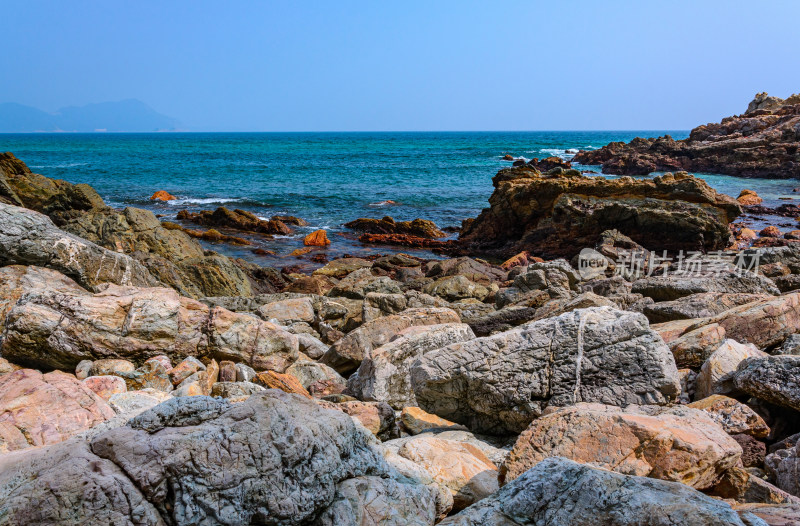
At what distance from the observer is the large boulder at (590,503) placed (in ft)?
8.20

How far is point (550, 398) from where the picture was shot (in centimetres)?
498

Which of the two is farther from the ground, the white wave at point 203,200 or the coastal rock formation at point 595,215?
the coastal rock formation at point 595,215

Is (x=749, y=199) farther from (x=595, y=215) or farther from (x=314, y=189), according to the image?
(x=314, y=189)

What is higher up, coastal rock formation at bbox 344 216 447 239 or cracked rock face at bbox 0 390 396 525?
cracked rock face at bbox 0 390 396 525

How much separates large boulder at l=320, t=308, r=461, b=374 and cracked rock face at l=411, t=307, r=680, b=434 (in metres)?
2.54

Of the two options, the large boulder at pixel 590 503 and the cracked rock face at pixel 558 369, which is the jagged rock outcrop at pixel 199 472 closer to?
the large boulder at pixel 590 503

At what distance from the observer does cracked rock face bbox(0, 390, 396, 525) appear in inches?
100

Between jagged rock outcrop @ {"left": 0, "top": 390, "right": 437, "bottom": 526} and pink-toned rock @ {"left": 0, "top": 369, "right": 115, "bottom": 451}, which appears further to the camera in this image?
pink-toned rock @ {"left": 0, "top": 369, "right": 115, "bottom": 451}

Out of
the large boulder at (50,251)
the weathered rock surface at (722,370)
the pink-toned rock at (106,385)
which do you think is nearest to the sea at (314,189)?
the large boulder at (50,251)

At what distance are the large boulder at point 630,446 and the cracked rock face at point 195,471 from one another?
1032mm

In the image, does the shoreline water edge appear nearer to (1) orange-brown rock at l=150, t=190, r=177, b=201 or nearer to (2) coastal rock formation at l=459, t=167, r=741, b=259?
(2) coastal rock formation at l=459, t=167, r=741, b=259

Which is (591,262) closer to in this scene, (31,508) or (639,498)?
(639,498)

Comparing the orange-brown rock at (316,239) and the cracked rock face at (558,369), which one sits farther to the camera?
the orange-brown rock at (316,239)

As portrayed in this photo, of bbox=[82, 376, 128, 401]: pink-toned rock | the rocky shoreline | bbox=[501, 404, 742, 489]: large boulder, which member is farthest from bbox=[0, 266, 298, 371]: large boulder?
bbox=[501, 404, 742, 489]: large boulder
